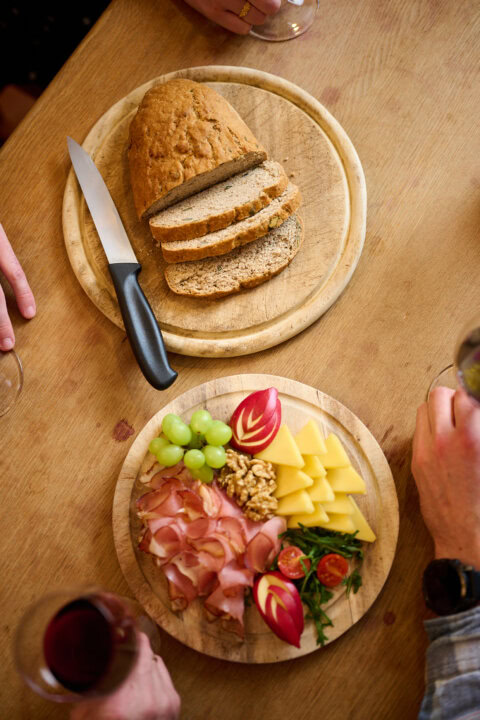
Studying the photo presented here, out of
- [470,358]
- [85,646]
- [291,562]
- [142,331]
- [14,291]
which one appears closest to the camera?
[85,646]

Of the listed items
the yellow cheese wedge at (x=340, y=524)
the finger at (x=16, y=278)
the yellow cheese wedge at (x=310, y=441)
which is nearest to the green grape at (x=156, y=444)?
the yellow cheese wedge at (x=310, y=441)

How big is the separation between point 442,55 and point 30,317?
5.35 ft

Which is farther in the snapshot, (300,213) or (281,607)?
(300,213)

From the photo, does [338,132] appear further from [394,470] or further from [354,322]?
[394,470]

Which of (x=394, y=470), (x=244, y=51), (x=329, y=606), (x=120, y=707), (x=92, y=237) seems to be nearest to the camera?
(x=120, y=707)

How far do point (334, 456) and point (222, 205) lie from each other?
2.79 ft

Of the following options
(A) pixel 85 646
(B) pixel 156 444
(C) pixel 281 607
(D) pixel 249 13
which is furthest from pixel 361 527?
(D) pixel 249 13

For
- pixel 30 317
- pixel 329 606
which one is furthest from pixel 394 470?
pixel 30 317

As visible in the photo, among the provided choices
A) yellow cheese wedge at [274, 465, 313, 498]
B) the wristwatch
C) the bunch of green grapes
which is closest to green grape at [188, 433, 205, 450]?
the bunch of green grapes

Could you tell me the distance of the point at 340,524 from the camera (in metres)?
1.50

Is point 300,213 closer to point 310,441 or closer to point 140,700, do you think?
point 310,441

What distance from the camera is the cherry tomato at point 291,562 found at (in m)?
1.47

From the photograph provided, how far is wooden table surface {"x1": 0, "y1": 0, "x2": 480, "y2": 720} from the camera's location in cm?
154

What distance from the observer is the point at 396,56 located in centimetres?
189
